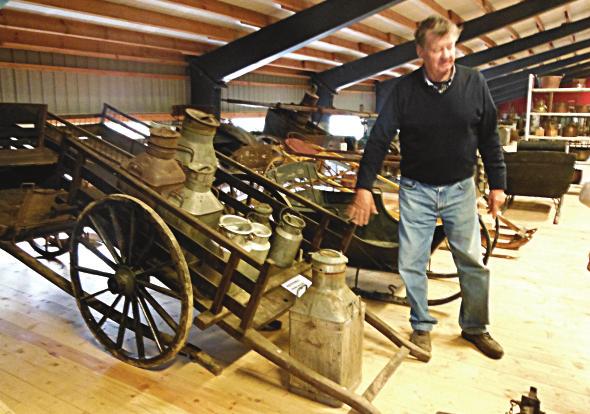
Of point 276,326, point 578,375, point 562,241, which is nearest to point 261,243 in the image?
point 276,326

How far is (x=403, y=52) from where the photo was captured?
368 inches

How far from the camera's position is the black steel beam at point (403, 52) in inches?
324

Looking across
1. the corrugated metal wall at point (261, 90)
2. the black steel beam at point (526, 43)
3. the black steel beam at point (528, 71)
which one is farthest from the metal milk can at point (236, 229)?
the black steel beam at point (528, 71)

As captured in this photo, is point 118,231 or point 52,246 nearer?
point 118,231

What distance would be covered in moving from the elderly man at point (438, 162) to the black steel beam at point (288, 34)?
3618 mm

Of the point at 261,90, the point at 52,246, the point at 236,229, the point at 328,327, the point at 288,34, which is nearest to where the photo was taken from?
the point at 328,327

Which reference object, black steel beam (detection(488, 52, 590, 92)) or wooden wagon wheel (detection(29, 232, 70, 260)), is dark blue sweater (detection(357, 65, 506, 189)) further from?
black steel beam (detection(488, 52, 590, 92))

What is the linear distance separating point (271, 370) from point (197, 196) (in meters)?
0.97

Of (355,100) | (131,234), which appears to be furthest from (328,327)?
(355,100)

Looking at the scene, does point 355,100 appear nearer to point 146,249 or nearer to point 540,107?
point 540,107

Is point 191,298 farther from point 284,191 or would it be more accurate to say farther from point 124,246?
point 284,191

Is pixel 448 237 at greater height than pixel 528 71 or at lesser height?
lesser

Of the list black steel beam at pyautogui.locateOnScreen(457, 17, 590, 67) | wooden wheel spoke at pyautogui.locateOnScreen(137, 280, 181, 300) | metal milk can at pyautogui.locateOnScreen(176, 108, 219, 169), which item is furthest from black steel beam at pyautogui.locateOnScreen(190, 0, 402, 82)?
black steel beam at pyautogui.locateOnScreen(457, 17, 590, 67)

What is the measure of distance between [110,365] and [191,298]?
72cm
